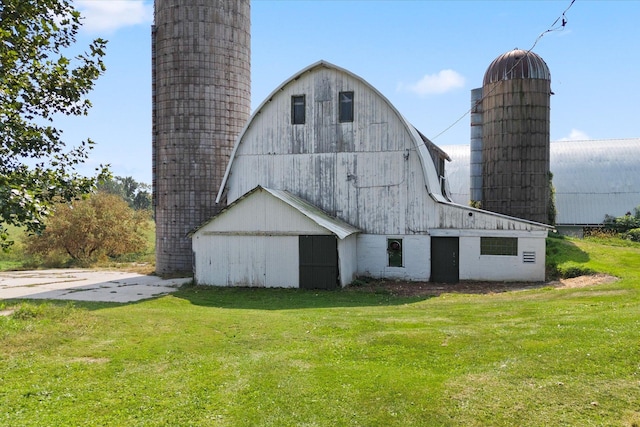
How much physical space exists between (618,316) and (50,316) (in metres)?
12.8

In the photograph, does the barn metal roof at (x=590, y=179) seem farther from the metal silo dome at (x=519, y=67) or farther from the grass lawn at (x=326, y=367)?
the grass lawn at (x=326, y=367)

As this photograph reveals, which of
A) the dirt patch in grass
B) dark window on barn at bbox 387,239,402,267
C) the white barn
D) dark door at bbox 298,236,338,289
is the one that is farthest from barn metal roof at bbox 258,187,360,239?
the dirt patch in grass

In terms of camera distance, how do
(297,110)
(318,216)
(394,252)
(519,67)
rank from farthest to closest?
(519,67) → (297,110) → (394,252) → (318,216)

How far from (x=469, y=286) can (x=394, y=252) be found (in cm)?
344

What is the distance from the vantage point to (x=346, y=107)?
21844 mm

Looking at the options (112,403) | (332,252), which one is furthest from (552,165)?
(112,403)

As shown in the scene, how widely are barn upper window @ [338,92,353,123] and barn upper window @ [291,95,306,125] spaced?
1690 millimetres

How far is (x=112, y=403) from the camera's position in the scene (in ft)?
23.1

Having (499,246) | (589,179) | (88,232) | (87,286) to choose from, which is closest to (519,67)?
(499,246)

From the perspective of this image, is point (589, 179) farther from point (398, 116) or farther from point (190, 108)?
point (190, 108)

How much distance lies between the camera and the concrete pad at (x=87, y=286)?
57.8 feet

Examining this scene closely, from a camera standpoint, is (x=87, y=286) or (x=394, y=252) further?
(x=394, y=252)

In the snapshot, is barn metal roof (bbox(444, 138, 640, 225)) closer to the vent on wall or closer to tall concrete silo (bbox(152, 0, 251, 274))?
the vent on wall

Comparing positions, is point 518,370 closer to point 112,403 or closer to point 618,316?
point 618,316
